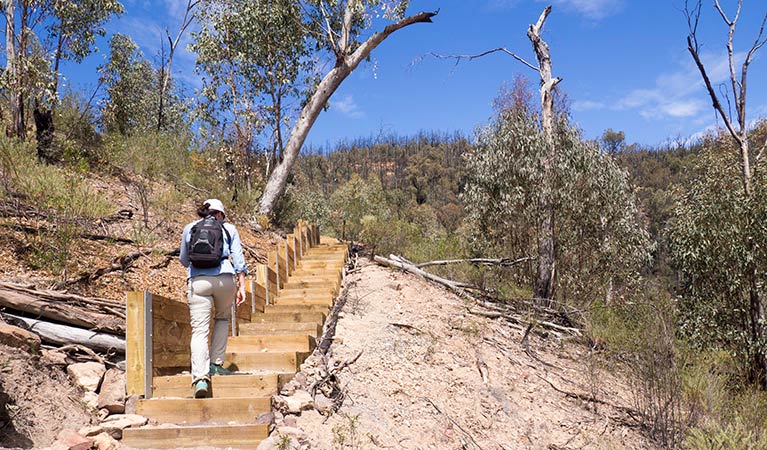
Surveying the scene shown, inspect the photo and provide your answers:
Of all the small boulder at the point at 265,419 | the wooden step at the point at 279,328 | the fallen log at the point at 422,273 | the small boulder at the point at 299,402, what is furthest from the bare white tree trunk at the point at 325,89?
the small boulder at the point at 265,419

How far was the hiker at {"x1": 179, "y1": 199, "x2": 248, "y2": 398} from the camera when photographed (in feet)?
14.5

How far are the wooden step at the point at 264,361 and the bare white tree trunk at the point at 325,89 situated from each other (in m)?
8.06

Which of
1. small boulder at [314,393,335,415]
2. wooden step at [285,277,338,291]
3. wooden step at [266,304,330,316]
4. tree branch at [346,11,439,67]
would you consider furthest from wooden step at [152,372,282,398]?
tree branch at [346,11,439,67]

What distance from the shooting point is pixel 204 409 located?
13.9 feet

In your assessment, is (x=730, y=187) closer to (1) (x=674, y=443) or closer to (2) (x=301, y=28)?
(1) (x=674, y=443)

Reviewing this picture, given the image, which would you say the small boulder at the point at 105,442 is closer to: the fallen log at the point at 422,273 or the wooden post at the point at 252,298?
the wooden post at the point at 252,298

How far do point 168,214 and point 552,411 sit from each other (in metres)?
6.84

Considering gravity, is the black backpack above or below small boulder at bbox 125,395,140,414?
above

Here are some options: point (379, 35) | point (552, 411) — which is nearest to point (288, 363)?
point (552, 411)

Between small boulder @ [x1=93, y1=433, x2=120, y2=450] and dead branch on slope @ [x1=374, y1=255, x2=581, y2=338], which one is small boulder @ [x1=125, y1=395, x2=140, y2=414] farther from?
dead branch on slope @ [x1=374, y1=255, x2=581, y2=338]

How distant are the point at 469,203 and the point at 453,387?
8.81m

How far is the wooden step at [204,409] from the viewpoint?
4.18 m

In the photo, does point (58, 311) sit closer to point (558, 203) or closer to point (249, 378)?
point (249, 378)

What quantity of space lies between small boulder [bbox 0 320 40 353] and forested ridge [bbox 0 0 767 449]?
1.37m
